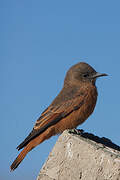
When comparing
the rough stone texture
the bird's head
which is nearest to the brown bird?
the bird's head

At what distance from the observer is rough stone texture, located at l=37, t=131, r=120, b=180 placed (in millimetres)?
5879

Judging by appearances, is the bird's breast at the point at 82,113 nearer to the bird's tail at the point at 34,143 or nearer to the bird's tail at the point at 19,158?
the bird's tail at the point at 34,143

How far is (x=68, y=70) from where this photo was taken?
10.2m

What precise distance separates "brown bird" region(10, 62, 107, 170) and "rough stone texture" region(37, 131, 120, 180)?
169 centimetres

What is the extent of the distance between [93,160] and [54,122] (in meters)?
2.51

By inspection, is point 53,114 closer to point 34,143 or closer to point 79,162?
point 34,143

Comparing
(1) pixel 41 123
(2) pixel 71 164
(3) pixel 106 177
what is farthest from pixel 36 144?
(3) pixel 106 177

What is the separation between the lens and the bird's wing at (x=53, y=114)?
8.34 metres

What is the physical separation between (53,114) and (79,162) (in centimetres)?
243

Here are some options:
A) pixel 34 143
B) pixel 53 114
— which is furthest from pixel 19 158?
pixel 53 114

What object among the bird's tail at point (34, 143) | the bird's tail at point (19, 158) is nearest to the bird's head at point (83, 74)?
the bird's tail at point (34, 143)

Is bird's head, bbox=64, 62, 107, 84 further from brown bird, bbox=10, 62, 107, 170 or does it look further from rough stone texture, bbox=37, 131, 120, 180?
rough stone texture, bbox=37, 131, 120, 180

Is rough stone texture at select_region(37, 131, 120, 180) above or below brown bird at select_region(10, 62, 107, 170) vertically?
below

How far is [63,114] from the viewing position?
338 inches
